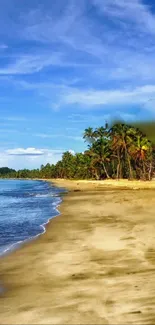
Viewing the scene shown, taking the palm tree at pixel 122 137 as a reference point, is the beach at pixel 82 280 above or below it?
below

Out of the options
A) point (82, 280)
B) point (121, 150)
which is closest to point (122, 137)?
point (121, 150)

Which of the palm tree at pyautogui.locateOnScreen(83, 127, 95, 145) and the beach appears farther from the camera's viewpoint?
the palm tree at pyautogui.locateOnScreen(83, 127, 95, 145)

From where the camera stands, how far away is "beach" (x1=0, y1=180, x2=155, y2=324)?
6.80 meters

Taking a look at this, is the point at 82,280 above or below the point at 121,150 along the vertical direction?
below

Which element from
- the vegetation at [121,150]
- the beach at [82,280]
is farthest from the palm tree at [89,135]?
the beach at [82,280]

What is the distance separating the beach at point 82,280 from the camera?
680 centimetres

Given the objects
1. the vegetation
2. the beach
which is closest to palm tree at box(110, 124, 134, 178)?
the vegetation

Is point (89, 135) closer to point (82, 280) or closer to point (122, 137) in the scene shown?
point (122, 137)

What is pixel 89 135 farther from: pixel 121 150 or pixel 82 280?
pixel 82 280

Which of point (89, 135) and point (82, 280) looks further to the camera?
point (89, 135)

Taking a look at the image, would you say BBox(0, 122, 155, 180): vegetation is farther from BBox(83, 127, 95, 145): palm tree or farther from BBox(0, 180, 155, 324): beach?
BBox(0, 180, 155, 324): beach

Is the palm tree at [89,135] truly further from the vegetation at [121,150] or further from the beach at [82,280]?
the beach at [82,280]

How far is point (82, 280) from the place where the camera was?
9.14 metres

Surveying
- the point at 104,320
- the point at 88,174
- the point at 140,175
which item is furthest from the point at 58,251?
the point at 88,174
